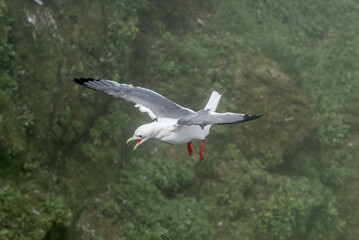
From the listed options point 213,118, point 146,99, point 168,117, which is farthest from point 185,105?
point 213,118

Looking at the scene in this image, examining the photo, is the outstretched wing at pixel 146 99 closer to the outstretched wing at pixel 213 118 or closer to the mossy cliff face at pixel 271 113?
the outstretched wing at pixel 213 118

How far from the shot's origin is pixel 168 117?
176 inches

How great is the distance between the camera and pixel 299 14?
1142 centimetres

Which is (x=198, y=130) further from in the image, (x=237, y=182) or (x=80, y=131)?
(x=237, y=182)

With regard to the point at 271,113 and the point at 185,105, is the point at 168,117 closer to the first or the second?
the point at 185,105

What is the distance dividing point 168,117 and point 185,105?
4.28 meters

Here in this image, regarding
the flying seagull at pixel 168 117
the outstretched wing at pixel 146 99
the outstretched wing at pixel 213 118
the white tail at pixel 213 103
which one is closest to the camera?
the outstretched wing at pixel 213 118

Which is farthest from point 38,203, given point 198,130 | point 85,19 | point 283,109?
point 283,109

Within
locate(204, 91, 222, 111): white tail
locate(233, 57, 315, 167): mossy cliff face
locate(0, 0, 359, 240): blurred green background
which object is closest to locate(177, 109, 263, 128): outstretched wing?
locate(204, 91, 222, 111): white tail

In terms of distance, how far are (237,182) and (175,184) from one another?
122cm

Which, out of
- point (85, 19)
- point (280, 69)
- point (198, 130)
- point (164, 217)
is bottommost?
point (164, 217)

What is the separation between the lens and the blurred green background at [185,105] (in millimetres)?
6590

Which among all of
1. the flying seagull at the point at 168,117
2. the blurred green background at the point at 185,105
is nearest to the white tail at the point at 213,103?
the flying seagull at the point at 168,117

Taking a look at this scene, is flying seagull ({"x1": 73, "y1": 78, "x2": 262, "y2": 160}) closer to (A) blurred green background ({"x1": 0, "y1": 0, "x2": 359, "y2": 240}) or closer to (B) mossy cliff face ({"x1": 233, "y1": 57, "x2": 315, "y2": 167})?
(A) blurred green background ({"x1": 0, "y1": 0, "x2": 359, "y2": 240})
